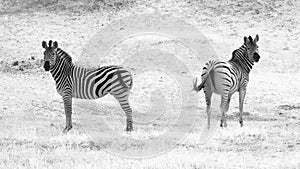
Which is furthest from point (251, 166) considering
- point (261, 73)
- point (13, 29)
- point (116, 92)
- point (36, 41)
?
point (13, 29)

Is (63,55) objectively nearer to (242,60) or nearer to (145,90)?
(242,60)

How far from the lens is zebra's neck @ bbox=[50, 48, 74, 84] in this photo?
17922mm

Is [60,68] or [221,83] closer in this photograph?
[60,68]

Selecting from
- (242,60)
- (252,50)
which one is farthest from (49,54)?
(252,50)

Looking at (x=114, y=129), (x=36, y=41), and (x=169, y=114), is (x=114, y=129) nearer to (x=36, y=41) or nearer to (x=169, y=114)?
(x=169, y=114)

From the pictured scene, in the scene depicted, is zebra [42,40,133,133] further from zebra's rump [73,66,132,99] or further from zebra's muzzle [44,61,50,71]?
zebra's muzzle [44,61,50,71]

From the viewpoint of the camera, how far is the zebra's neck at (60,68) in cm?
1792

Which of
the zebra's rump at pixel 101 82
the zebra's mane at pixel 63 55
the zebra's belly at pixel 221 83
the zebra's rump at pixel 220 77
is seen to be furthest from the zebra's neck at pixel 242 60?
the zebra's mane at pixel 63 55

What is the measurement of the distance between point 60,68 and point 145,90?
38.2 feet

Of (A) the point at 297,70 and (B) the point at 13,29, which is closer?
(A) the point at 297,70

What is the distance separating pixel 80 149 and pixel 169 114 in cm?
1209

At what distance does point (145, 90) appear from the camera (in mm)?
29328

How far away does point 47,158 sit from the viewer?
1238 cm

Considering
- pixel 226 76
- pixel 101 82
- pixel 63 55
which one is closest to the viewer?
pixel 101 82
